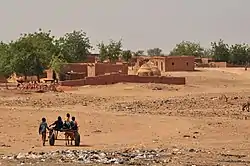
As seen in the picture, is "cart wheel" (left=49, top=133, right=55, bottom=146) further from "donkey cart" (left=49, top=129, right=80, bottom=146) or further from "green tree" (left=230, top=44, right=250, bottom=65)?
"green tree" (left=230, top=44, right=250, bottom=65)

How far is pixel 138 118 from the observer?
3622cm

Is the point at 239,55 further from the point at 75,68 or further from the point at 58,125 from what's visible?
the point at 58,125

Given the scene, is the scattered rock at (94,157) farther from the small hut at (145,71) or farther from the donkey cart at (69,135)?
the small hut at (145,71)

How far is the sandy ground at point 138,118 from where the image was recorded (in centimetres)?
2478

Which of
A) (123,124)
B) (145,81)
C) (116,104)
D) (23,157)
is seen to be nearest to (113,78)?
(145,81)

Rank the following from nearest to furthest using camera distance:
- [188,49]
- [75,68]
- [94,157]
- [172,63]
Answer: [94,157], [75,68], [172,63], [188,49]

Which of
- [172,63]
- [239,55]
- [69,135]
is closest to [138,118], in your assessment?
[69,135]

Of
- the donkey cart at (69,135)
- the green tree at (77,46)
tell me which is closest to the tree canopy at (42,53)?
the green tree at (77,46)

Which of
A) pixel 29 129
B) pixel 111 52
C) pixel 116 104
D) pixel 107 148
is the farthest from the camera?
pixel 111 52

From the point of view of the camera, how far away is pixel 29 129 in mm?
30219

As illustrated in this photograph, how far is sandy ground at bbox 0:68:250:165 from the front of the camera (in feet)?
81.3

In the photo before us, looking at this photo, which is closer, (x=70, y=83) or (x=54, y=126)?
(x=54, y=126)

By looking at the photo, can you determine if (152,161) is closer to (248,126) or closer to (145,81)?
(248,126)

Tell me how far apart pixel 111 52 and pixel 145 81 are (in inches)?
1755
